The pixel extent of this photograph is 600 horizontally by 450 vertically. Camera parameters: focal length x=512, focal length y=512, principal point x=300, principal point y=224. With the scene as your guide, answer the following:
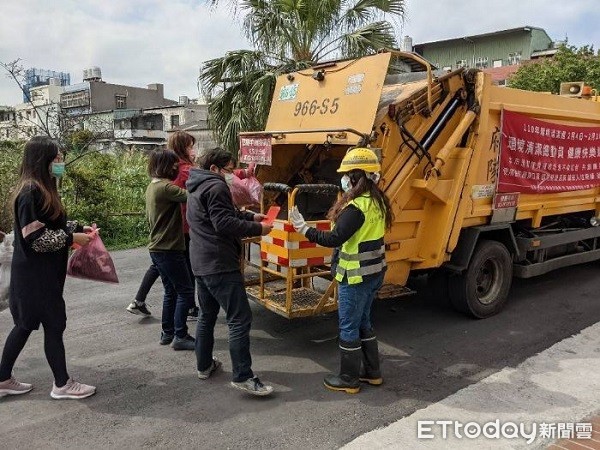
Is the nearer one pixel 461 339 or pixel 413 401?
pixel 413 401

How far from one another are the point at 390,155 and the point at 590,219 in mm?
3612

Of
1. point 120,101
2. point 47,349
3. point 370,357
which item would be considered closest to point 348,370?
point 370,357

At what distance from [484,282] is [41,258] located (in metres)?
4.00

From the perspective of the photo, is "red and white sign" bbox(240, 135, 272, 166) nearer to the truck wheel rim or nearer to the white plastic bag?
the white plastic bag

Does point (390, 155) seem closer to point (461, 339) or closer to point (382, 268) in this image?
point (382, 268)

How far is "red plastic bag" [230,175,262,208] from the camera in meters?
4.57

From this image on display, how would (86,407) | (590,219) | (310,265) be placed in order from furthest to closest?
(590,219), (310,265), (86,407)

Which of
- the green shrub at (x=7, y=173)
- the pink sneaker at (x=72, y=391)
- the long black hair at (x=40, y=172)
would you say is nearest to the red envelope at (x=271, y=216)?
the long black hair at (x=40, y=172)

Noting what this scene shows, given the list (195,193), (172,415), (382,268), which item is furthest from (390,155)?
(172,415)

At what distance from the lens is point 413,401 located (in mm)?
3418

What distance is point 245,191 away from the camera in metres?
4.62

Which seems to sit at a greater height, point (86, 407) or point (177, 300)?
point (177, 300)

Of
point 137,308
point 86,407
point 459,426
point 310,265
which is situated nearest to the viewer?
point 459,426

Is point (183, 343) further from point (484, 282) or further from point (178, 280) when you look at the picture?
point (484, 282)
